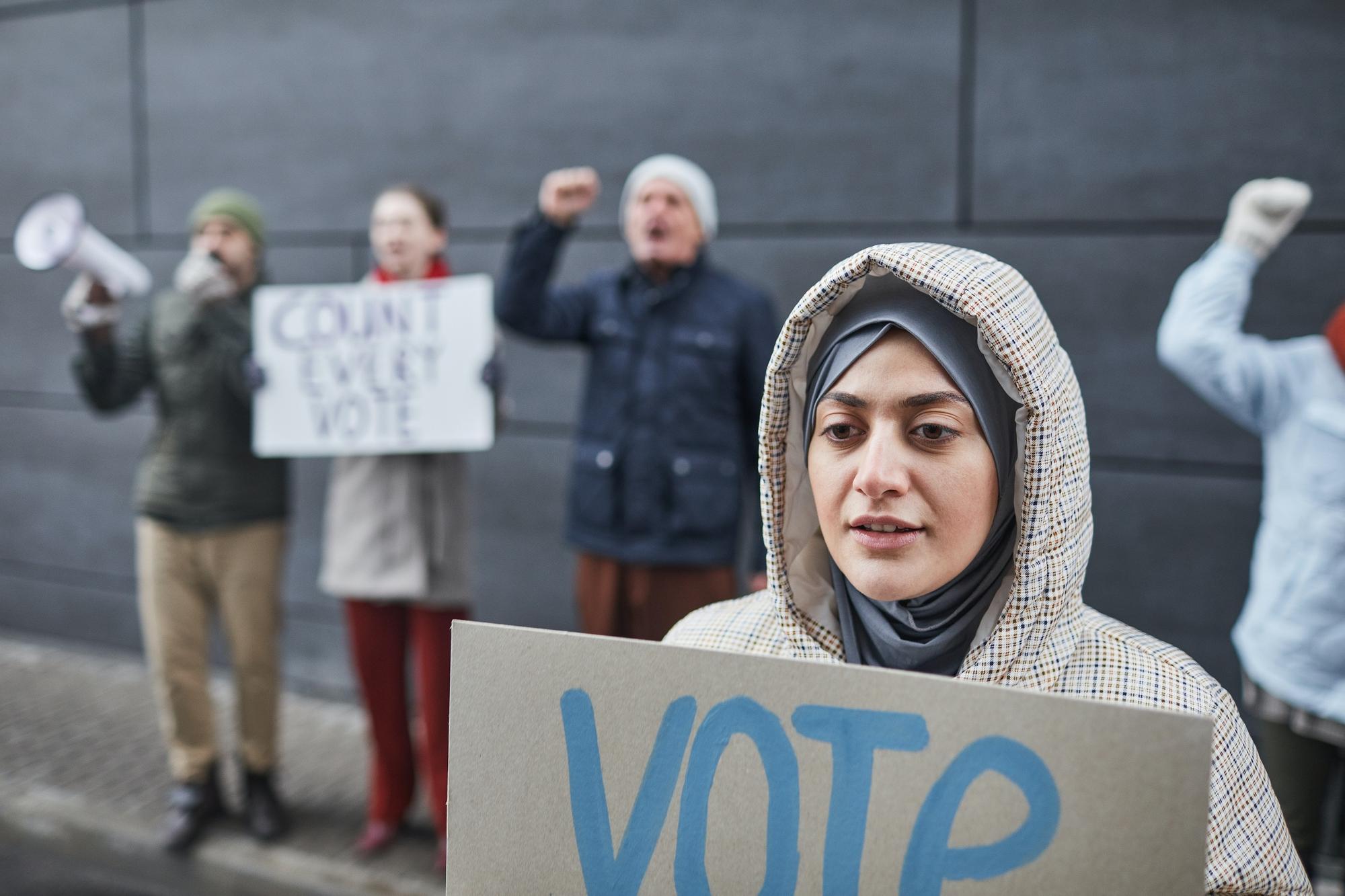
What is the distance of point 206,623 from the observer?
3.86 m

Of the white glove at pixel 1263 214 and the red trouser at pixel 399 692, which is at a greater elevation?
the white glove at pixel 1263 214

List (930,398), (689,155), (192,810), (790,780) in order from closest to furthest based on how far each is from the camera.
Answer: (790,780), (930,398), (192,810), (689,155)

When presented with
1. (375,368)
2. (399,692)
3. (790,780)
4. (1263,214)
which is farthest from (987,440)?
(399,692)

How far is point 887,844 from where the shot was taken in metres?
1.06

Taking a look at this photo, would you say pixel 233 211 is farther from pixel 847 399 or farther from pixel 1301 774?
pixel 1301 774

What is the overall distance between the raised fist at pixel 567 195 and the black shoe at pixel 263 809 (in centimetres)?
221

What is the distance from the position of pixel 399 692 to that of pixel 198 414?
1159 millimetres

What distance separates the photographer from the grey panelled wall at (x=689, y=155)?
375cm

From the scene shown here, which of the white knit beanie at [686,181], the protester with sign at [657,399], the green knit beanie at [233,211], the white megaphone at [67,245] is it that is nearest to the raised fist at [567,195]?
the protester with sign at [657,399]

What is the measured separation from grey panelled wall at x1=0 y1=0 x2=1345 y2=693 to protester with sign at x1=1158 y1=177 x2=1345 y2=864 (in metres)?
1.10

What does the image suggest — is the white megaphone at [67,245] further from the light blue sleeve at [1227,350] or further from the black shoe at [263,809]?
the light blue sleeve at [1227,350]

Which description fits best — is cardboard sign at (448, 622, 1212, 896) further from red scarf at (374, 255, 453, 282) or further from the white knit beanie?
red scarf at (374, 255, 453, 282)

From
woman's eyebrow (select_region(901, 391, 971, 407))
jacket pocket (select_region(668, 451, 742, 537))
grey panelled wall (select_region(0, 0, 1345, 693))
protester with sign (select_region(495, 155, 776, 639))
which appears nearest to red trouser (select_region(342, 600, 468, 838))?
protester with sign (select_region(495, 155, 776, 639))

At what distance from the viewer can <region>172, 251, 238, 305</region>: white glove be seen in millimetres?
3588
